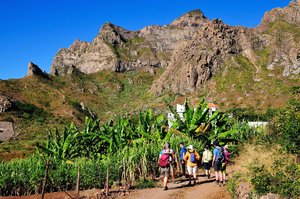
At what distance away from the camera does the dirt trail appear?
39.1ft

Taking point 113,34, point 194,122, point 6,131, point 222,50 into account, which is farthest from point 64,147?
point 113,34

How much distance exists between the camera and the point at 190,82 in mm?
99188

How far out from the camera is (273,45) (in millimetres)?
99375

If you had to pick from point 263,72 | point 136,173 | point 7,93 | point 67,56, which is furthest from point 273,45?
point 67,56

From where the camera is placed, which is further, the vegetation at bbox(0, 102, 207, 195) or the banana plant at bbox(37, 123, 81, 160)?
the banana plant at bbox(37, 123, 81, 160)

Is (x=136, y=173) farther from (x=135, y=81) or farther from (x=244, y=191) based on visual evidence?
(x=135, y=81)

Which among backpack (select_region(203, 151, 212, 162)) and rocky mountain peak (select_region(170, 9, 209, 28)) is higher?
rocky mountain peak (select_region(170, 9, 209, 28))

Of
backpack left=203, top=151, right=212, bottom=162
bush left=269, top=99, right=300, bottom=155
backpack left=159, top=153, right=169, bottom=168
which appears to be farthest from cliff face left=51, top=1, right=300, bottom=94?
backpack left=159, top=153, right=169, bottom=168

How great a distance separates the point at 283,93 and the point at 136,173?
61.0 metres

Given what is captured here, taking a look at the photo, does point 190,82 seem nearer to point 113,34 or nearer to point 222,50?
point 222,50

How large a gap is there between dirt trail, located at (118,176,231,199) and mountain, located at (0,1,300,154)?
38863 millimetres

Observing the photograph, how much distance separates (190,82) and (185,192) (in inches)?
3443

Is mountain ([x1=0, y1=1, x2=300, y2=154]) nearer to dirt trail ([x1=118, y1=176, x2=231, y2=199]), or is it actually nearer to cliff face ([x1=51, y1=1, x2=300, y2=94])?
cliff face ([x1=51, y1=1, x2=300, y2=94])

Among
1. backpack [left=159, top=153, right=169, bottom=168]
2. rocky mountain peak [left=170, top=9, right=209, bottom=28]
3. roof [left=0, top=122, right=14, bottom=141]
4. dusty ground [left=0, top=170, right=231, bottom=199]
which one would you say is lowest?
dusty ground [left=0, top=170, right=231, bottom=199]
